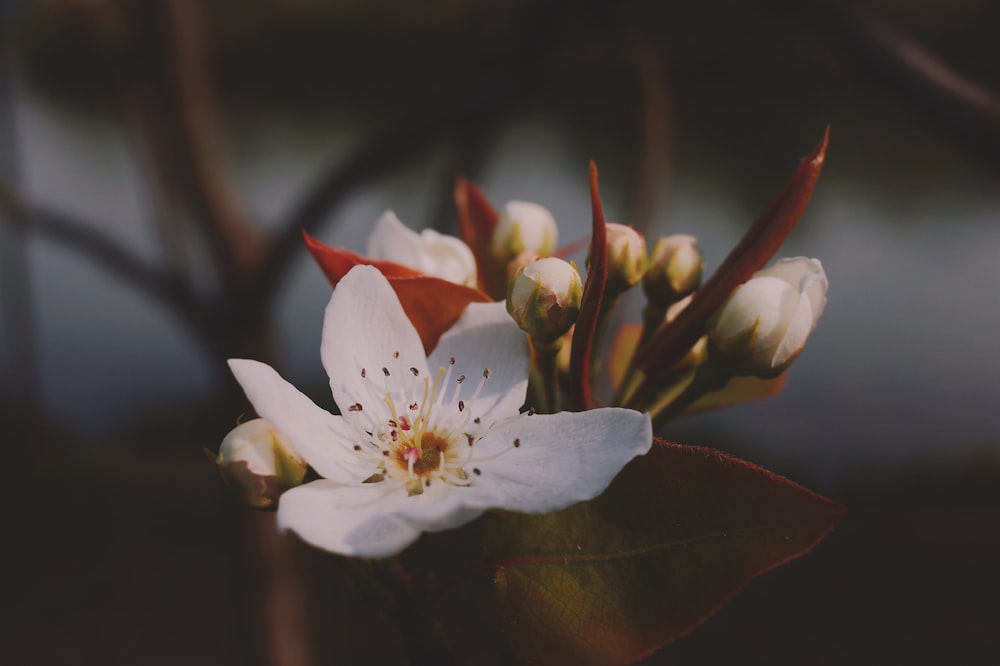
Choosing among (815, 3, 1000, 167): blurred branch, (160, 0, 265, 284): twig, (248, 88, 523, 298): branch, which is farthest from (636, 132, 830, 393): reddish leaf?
(160, 0, 265, 284): twig

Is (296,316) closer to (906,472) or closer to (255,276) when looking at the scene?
(906,472)

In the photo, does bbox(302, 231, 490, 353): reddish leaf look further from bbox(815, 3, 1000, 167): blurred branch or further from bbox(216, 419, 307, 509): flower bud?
bbox(815, 3, 1000, 167): blurred branch

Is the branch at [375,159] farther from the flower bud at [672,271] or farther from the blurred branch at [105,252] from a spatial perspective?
the flower bud at [672,271]

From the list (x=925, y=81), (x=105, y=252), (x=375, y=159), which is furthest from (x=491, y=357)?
(x=105, y=252)

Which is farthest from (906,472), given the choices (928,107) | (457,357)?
(457,357)

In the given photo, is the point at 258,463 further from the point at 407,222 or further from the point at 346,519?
the point at 407,222

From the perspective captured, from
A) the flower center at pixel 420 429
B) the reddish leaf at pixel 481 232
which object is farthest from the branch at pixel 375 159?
the flower center at pixel 420 429

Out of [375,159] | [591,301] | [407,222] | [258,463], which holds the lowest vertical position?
[407,222]
